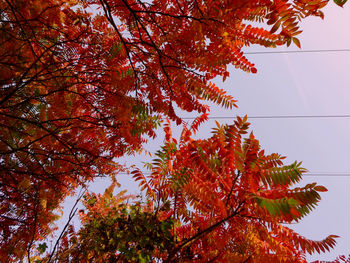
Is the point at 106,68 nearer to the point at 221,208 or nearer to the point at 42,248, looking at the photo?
the point at 221,208

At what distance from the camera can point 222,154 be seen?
7.01ft

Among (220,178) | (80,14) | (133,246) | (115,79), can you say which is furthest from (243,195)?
(80,14)

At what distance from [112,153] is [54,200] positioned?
152 cm

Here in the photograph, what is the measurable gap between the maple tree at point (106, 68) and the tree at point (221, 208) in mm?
707

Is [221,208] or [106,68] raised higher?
[106,68]

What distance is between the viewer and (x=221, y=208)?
187 centimetres

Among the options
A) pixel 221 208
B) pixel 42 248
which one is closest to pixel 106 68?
pixel 221 208

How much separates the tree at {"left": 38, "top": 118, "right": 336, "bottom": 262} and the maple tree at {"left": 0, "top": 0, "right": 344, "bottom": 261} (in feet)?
2.32

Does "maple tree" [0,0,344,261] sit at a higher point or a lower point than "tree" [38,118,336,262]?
higher

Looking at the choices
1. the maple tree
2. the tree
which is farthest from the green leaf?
the tree

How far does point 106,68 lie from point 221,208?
8.34 ft

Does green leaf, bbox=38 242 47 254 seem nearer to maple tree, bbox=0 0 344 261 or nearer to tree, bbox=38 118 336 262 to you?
maple tree, bbox=0 0 344 261

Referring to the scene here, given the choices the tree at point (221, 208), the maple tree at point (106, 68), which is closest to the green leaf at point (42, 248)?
the maple tree at point (106, 68)

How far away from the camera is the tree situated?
182cm
